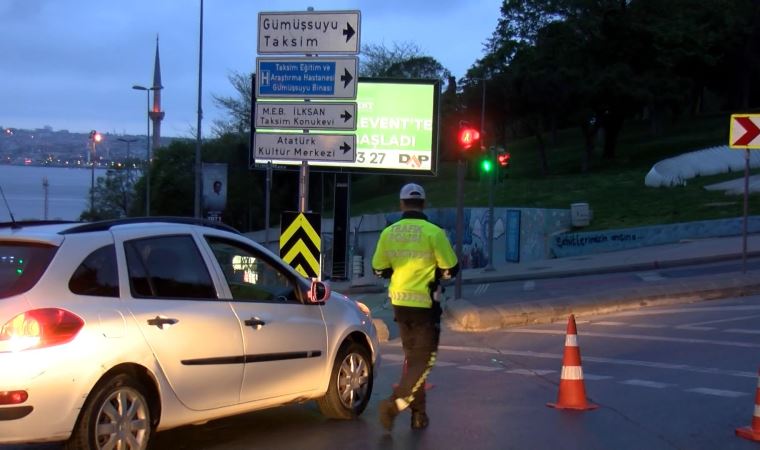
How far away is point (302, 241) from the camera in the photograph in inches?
472

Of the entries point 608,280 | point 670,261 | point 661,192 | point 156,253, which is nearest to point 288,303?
point 156,253

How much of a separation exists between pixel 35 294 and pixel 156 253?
105 centimetres

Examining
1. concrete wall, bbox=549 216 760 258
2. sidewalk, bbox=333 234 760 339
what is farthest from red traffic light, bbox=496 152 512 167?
concrete wall, bbox=549 216 760 258

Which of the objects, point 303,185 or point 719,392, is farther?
point 303,185

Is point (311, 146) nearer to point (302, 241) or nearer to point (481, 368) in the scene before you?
point (302, 241)

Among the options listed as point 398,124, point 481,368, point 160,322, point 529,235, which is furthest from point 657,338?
point 529,235

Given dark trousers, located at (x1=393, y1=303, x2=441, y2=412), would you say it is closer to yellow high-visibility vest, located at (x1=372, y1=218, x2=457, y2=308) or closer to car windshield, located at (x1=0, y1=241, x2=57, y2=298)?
yellow high-visibility vest, located at (x1=372, y1=218, x2=457, y2=308)

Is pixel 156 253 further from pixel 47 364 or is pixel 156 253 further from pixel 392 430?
pixel 392 430

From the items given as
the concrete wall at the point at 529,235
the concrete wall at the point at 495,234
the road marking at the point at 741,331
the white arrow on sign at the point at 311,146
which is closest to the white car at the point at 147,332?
the white arrow on sign at the point at 311,146

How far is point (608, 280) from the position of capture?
80.9ft

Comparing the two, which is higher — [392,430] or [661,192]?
[661,192]

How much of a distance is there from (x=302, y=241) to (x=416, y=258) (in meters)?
5.15

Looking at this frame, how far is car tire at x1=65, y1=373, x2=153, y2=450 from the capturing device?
5336mm

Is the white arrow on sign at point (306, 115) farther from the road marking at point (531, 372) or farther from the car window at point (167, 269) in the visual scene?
the car window at point (167, 269)
